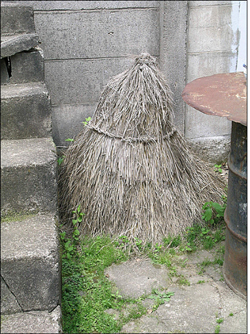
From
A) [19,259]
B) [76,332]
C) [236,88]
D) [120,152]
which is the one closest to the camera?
[19,259]

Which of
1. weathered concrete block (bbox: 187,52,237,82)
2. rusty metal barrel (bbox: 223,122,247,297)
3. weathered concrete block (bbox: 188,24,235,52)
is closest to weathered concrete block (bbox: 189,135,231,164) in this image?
weathered concrete block (bbox: 187,52,237,82)

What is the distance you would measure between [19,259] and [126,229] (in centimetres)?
161

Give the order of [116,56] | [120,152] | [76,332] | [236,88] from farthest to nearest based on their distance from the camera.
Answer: [116,56]
[120,152]
[236,88]
[76,332]

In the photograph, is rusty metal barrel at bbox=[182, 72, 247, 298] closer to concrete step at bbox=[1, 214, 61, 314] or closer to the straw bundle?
the straw bundle

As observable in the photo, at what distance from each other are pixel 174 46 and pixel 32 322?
348cm

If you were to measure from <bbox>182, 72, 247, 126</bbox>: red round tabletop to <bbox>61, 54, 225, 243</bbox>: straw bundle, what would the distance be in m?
0.64

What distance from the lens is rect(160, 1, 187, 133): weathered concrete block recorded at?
4238 mm

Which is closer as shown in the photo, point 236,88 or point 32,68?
point 236,88

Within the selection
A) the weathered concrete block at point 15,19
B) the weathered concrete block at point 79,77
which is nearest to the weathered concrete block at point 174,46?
the weathered concrete block at point 79,77

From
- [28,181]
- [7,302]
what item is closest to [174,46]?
[28,181]

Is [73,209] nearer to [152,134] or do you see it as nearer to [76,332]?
[152,134]

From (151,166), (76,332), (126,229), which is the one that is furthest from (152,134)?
(76,332)

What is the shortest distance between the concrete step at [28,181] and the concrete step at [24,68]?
0.81 metres

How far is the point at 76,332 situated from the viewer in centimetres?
252
